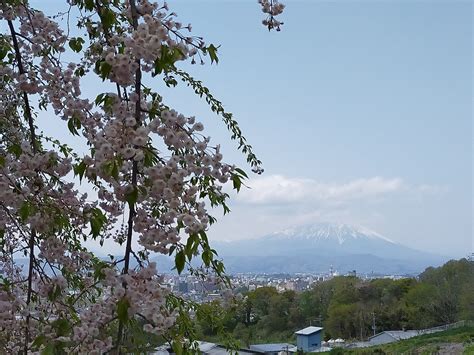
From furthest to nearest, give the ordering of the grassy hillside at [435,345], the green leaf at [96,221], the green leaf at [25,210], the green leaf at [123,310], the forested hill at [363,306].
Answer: the forested hill at [363,306] → the grassy hillside at [435,345] → the green leaf at [96,221] → the green leaf at [25,210] → the green leaf at [123,310]

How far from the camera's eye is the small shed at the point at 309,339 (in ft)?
63.9

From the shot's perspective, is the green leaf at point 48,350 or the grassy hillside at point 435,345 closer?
the green leaf at point 48,350

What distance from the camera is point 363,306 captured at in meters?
22.6

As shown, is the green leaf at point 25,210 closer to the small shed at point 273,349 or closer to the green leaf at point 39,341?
the green leaf at point 39,341

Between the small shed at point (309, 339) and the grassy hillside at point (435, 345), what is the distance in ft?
7.25

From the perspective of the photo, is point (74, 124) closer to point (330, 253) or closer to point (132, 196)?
point (132, 196)

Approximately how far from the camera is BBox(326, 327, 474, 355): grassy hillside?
50.1ft

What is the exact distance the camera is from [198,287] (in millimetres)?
2307

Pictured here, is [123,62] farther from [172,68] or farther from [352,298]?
[352,298]

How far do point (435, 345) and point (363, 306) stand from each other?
645 cm

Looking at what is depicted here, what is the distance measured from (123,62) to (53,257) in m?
0.79

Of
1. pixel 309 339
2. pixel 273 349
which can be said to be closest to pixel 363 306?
pixel 309 339

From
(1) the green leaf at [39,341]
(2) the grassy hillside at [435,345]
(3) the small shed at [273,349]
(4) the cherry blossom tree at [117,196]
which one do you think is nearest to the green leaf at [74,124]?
(4) the cherry blossom tree at [117,196]

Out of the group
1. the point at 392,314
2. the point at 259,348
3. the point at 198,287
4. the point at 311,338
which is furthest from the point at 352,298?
the point at 198,287
